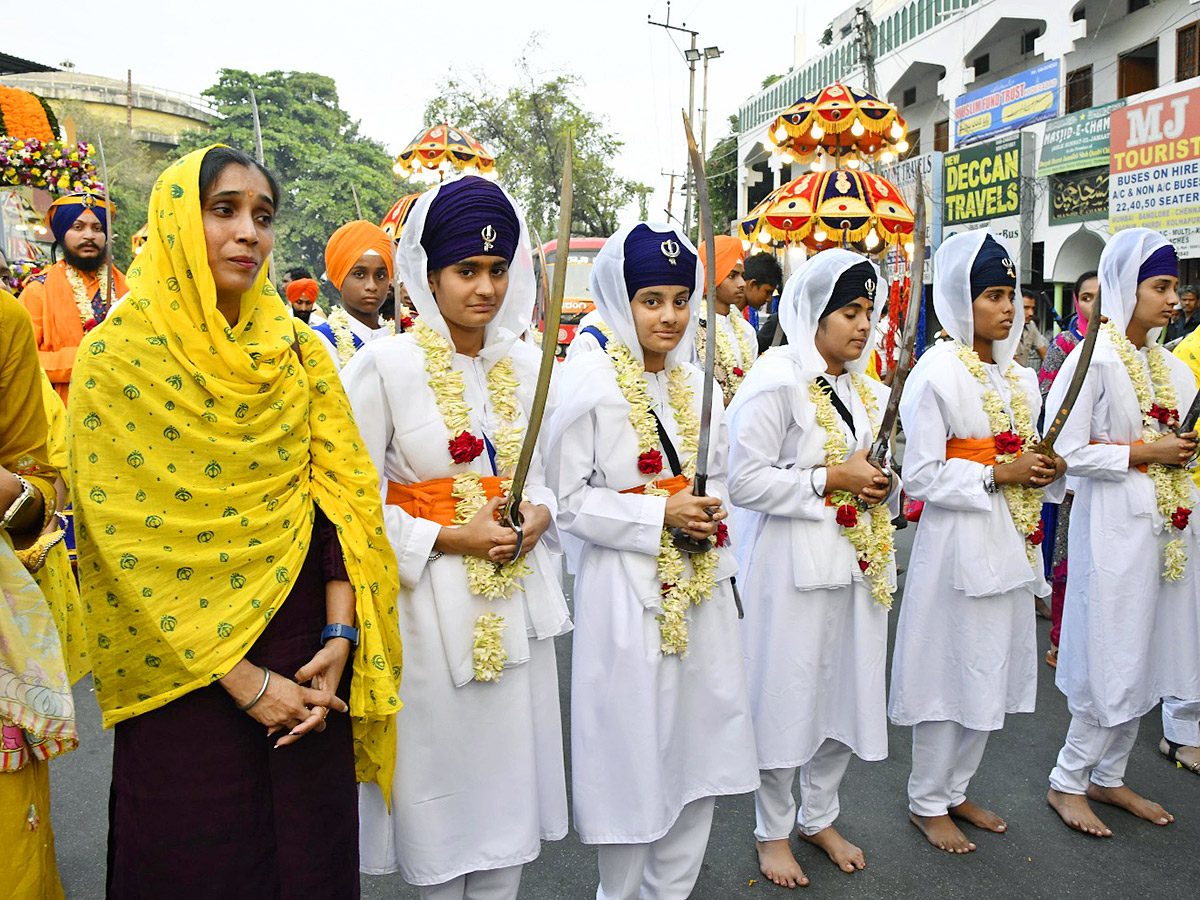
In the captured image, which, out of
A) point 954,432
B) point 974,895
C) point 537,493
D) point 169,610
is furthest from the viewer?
point 954,432

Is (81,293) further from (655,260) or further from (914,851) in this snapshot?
(914,851)

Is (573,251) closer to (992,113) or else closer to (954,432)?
(992,113)

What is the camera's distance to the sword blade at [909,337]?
2832 mm

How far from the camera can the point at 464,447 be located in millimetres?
2371

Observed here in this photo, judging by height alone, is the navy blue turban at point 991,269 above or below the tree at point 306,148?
below

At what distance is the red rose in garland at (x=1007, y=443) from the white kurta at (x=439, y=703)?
72.6 inches

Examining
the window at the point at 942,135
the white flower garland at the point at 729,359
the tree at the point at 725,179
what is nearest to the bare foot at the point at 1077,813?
the white flower garland at the point at 729,359

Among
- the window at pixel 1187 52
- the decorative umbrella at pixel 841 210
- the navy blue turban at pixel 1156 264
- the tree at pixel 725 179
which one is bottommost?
the navy blue turban at pixel 1156 264

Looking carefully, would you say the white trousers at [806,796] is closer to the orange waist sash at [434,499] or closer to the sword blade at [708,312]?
the sword blade at [708,312]

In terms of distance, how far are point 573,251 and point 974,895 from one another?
20974 millimetres

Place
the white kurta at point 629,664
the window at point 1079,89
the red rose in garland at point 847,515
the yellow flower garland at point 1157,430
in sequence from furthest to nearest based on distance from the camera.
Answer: the window at point 1079,89, the yellow flower garland at point 1157,430, the red rose in garland at point 847,515, the white kurta at point 629,664

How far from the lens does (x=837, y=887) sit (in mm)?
3090

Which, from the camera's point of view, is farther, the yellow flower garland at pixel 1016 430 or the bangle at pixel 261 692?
the yellow flower garland at pixel 1016 430

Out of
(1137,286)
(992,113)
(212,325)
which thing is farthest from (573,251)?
(212,325)
